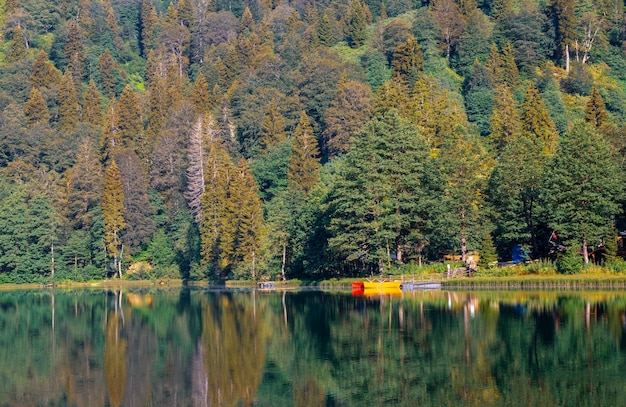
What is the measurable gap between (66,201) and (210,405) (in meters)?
104

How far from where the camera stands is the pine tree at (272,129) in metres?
143

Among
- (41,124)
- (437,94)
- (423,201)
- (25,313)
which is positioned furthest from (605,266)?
(41,124)

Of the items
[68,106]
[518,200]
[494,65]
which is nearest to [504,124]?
[518,200]

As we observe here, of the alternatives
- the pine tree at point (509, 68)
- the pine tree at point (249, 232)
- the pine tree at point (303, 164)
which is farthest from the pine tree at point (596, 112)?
the pine tree at point (249, 232)

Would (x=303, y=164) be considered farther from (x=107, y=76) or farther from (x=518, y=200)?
(x=107, y=76)

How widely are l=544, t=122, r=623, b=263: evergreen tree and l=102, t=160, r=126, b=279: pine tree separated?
212 feet

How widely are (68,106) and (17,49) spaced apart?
31.6 meters

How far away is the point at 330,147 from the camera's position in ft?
441

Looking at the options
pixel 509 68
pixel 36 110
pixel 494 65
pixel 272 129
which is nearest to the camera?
pixel 272 129

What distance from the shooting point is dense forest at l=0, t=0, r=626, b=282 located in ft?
286

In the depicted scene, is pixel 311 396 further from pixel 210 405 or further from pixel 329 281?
pixel 329 281

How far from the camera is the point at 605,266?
7400 cm

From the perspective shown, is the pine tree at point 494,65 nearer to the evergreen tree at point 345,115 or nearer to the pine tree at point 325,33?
the evergreen tree at point 345,115

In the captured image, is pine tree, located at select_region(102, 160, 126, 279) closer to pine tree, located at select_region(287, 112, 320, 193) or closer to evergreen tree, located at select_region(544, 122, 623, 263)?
pine tree, located at select_region(287, 112, 320, 193)
